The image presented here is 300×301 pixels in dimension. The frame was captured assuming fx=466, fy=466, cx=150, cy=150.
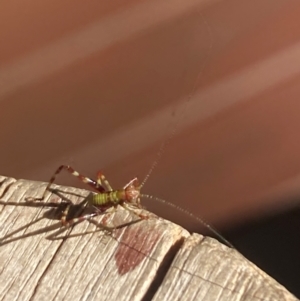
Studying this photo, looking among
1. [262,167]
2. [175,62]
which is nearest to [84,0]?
[175,62]

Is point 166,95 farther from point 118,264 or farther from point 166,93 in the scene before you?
point 118,264

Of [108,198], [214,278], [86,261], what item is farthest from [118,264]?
[108,198]

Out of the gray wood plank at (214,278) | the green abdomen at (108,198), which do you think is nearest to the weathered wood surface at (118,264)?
the gray wood plank at (214,278)

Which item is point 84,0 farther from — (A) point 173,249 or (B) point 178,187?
(A) point 173,249

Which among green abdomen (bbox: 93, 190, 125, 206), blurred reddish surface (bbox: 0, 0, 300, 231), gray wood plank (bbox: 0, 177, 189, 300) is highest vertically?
blurred reddish surface (bbox: 0, 0, 300, 231)

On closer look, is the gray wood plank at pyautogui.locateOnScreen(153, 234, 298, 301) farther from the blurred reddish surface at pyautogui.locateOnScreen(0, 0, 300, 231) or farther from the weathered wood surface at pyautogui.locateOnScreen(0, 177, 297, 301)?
the blurred reddish surface at pyautogui.locateOnScreen(0, 0, 300, 231)

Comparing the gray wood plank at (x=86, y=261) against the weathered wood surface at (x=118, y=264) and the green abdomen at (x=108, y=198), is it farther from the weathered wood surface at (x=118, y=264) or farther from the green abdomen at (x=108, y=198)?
the green abdomen at (x=108, y=198)

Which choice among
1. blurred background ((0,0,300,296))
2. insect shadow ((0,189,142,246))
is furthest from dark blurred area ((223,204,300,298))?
insect shadow ((0,189,142,246))
